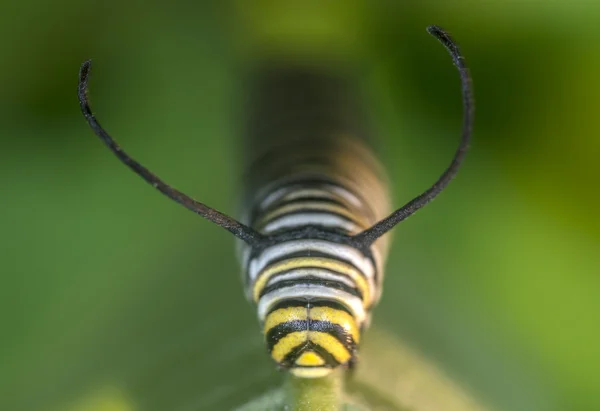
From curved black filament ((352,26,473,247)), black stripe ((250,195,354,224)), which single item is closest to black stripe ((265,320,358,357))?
curved black filament ((352,26,473,247))

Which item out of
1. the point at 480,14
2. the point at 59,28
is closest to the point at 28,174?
the point at 59,28

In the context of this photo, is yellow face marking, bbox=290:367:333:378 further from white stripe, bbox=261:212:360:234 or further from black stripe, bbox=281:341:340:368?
white stripe, bbox=261:212:360:234

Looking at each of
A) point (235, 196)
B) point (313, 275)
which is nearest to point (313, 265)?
point (313, 275)

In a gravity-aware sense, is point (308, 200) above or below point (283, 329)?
Answer: above

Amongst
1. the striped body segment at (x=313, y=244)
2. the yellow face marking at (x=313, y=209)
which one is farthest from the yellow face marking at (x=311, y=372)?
the yellow face marking at (x=313, y=209)

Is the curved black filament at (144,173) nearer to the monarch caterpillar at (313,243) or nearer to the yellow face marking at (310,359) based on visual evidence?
the monarch caterpillar at (313,243)

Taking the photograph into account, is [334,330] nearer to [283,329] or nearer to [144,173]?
[283,329]

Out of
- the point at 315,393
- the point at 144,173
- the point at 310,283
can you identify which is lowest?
the point at 315,393

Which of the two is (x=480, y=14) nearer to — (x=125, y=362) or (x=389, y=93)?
(x=389, y=93)
